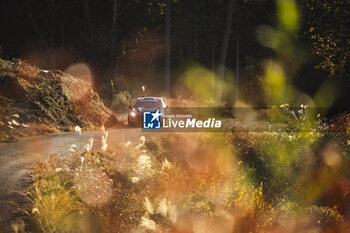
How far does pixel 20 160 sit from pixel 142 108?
26.2 ft

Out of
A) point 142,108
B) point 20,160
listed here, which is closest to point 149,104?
point 142,108

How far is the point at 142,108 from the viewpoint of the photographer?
15789mm

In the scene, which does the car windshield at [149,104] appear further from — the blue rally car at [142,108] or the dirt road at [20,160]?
the dirt road at [20,160]

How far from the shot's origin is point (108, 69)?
103 feet

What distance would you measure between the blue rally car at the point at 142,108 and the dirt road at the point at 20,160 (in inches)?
86.5

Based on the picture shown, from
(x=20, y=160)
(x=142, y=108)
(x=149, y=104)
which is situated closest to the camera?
(x=20, y=160)

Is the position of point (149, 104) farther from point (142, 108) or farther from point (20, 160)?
point (20, 160)

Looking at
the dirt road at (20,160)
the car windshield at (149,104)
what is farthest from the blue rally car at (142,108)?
the dirt road at (20,160)

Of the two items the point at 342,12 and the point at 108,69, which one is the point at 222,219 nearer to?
the point at 342,12

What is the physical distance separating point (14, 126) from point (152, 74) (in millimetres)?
31939

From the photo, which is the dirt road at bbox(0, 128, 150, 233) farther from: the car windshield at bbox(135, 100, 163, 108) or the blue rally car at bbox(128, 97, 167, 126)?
the car windshield at bbox(135, 100, 163, 108)

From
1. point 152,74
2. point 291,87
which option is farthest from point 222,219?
point 152,74

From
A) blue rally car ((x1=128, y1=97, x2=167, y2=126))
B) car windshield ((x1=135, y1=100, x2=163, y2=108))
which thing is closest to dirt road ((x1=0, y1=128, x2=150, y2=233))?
blue rally car ((x1=128, y1=97, x2=167, y2=126))

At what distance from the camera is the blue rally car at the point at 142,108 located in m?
15.6
